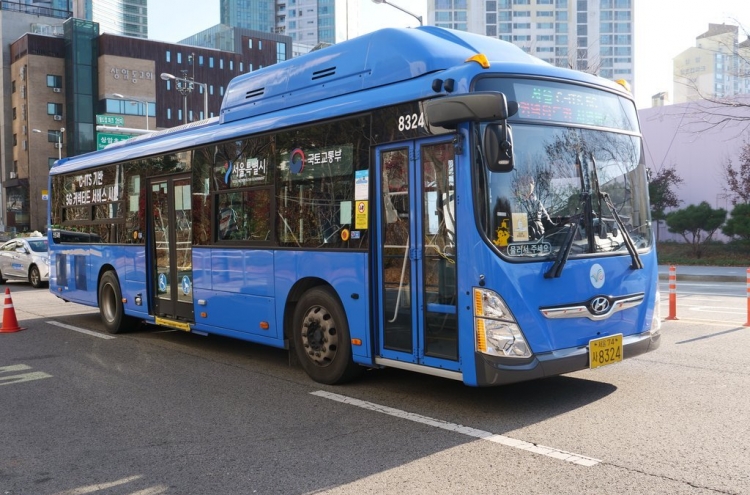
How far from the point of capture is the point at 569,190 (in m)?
6.33

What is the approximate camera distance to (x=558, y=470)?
15.9 feet

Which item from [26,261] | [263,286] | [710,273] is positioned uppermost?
[263,286]

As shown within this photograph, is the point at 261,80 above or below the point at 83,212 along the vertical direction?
above

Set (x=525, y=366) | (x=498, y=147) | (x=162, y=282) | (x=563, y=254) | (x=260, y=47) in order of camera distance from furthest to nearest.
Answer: (x=260, y=47), (x=162, y=282), (x=563, y=254), (x=525, y=366), (x=498, y=147)

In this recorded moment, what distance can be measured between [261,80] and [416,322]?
13.2 ft

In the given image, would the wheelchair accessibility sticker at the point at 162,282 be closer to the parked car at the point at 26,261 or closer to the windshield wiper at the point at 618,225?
the windshield wiper at the point at 618,225

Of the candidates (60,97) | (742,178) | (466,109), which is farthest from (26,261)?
(60,97)

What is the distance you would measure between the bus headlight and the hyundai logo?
0.82 m

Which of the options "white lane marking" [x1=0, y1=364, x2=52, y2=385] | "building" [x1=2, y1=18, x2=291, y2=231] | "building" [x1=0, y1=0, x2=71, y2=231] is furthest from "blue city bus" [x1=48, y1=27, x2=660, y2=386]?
"building" [x1=0, y1=0, x2=71, y2=231]

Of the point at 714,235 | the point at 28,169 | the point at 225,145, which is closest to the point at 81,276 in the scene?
the point at 225,145

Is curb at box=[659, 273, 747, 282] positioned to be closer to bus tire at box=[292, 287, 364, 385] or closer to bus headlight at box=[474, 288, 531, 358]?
bus tire at box=[292, 287, 364, 385]

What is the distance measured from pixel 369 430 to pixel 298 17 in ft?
556

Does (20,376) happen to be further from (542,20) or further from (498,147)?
(542,20)

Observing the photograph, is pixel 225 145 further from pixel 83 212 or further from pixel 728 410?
pixel 728 410
